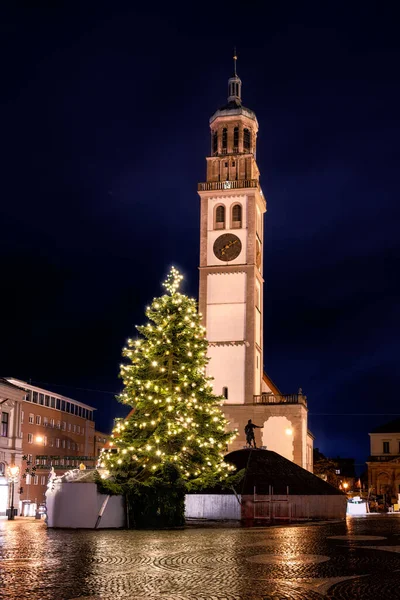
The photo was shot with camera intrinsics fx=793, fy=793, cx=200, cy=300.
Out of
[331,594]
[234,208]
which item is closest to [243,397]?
[234,208]

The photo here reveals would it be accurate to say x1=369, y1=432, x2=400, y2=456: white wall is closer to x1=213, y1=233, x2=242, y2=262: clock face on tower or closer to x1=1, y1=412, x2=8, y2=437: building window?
x1=213, y1=233, x2=242, y2=262: clock face on tower

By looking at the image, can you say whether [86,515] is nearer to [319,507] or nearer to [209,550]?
[209,550]

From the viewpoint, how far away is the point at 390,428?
11319cm

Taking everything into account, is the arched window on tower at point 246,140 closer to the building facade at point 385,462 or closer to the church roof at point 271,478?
the church roof at point 271,478

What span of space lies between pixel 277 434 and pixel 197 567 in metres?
39.5

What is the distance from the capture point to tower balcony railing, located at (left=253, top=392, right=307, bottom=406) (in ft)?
180

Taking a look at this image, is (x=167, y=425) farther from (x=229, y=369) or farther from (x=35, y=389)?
(x=35, y=389)

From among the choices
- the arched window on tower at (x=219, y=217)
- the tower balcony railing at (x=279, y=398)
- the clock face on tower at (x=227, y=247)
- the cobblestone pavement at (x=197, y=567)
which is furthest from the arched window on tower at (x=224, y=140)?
the cobblestone pavement at (x=197, y=567)

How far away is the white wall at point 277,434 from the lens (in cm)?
5428

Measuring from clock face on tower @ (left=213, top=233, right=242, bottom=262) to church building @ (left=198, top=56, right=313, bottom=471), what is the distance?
7 centimetres

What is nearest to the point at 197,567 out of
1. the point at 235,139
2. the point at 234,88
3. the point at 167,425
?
the point at 167,425

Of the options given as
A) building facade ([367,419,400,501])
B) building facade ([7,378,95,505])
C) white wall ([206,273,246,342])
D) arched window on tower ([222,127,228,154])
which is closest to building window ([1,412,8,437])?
building facade ([7,378,95,505])

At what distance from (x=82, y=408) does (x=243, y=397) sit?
5428cm

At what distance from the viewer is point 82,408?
105m
